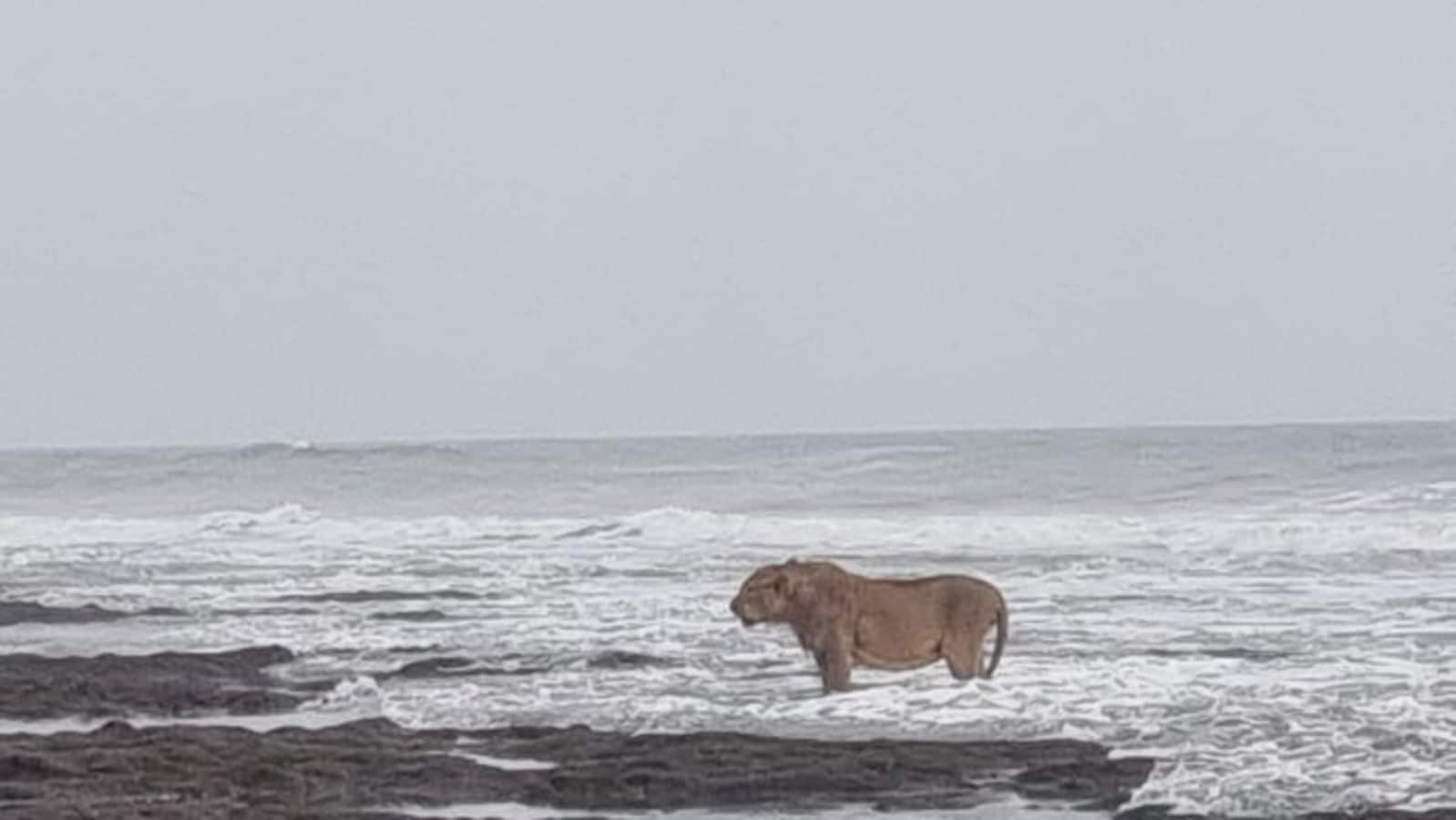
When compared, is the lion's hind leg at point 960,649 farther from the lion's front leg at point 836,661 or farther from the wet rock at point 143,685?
the wet rock at point 143,685

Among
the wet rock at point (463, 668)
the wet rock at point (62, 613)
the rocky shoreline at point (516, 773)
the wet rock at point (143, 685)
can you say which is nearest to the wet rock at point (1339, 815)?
the rocky shoreline at point (516, 773)

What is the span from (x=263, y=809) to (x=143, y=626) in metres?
12.6

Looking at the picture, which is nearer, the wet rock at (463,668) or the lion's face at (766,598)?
the lion's face at (766,598)

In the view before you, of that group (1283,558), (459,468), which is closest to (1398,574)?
(1283,558)

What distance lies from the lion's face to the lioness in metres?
0.14

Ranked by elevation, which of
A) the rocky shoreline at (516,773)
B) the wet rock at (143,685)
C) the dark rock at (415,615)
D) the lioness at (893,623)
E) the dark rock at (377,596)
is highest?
the lioness at (893,623)

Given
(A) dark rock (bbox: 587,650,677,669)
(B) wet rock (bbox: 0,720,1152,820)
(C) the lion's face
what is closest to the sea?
(A) dark rock (bbox: 587,650,677,669)

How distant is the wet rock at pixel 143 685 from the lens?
16344 millimetres

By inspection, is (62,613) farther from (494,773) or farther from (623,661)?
(494,773)

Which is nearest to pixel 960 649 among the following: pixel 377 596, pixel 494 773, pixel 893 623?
pixel 893 623

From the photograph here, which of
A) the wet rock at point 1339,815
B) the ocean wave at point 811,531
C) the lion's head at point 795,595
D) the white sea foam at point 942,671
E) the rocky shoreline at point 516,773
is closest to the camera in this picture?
the wet rock at point 1339,815

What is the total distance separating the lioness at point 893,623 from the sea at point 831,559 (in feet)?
0.62

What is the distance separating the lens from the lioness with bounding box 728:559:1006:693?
52.9ft

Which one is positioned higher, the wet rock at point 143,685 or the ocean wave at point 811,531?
the ocean wave at point 811,531
